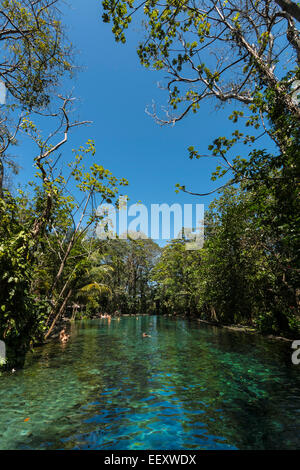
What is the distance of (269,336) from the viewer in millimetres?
14297

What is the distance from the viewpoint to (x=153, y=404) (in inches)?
202

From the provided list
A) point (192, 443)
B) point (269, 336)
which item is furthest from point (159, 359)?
point (269, 336)

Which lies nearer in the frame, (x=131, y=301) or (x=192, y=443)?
(x=192, y=443)

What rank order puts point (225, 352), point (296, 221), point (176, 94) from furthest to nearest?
point (225, 352) → point (176, 94) → point (296, 221)

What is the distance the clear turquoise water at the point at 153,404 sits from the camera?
12.4 feet

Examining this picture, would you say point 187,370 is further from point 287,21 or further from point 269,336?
point 287,21

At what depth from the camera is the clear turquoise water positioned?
12.4 feet

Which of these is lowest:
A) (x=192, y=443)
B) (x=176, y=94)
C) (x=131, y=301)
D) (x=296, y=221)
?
(x=131, y=301)

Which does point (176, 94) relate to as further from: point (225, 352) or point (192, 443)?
point (225, 352)

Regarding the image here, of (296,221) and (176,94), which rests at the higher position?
(176,94)

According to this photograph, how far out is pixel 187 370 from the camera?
25.5ft

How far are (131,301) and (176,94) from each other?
4718 cm
